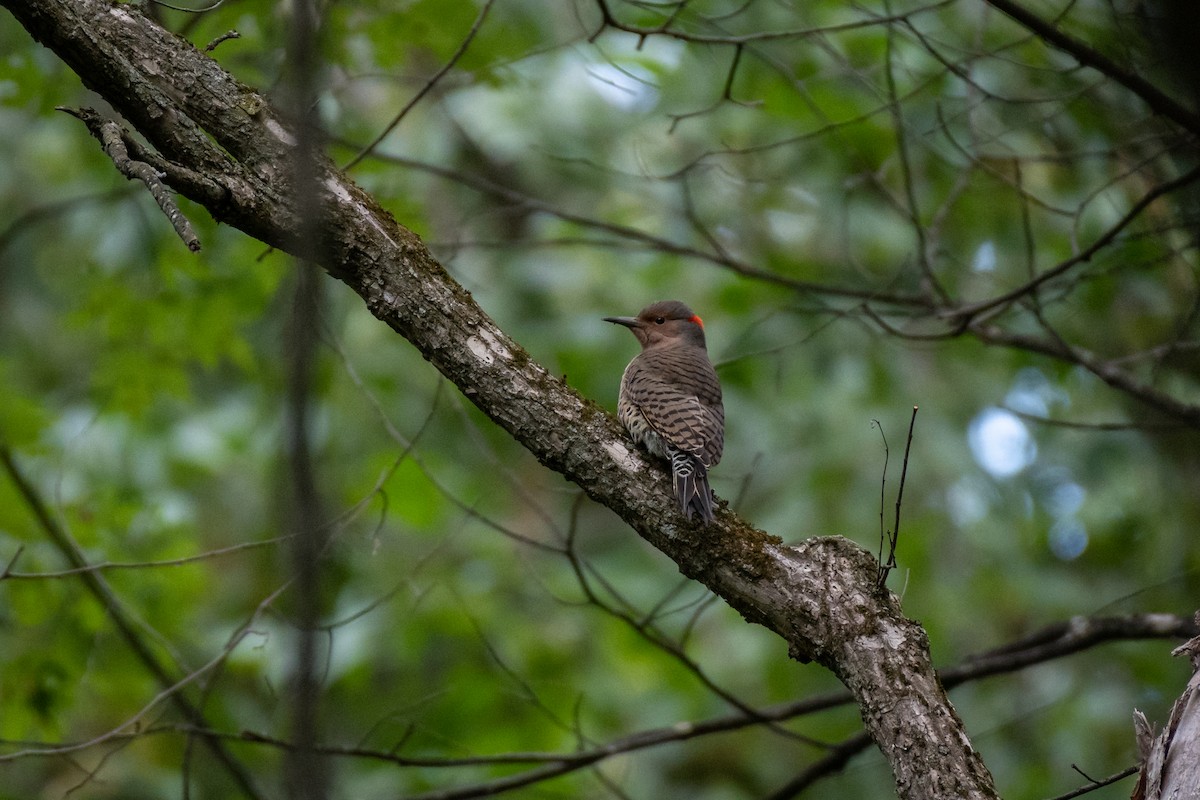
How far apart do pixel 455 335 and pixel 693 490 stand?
2.76 feet

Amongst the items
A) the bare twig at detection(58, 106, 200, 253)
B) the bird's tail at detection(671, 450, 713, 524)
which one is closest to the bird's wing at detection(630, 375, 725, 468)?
the bird's tail at detection(671, 450, 713, 524)

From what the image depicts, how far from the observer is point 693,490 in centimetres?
332

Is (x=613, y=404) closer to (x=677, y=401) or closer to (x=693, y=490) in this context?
(x=677, y=401)

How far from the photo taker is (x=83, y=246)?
9.18 metres

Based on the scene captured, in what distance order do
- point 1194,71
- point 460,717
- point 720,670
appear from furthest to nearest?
point 720,670
point 460,717
point 1194,71

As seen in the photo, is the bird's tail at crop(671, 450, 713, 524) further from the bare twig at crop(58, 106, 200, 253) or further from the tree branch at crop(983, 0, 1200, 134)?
the tree branch at crop(983, 0, 1200, 134)

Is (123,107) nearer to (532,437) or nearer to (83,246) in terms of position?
(532,437)

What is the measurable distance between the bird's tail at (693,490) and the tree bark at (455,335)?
36 mm

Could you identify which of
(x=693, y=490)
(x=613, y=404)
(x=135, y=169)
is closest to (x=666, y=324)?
(x=613, y=404)

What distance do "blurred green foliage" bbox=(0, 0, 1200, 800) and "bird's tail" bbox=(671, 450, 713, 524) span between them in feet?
5.93

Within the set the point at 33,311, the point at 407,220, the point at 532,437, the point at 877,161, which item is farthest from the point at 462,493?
the point at 33,311

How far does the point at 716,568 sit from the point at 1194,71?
1.96 meters

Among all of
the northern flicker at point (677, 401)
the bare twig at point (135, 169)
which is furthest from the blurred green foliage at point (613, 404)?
the bare twig at point (135, 169)

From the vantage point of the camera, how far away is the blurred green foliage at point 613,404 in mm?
5809
